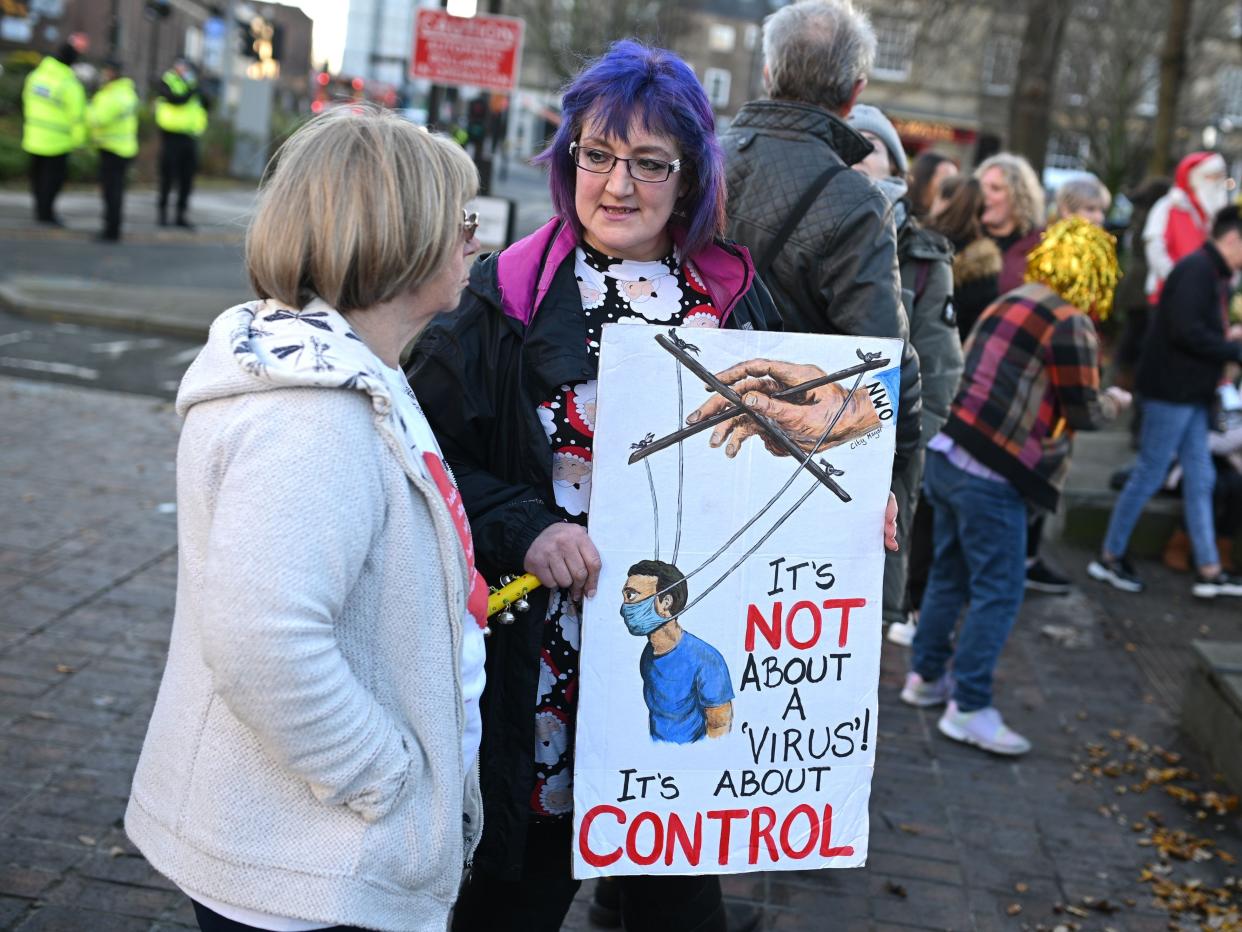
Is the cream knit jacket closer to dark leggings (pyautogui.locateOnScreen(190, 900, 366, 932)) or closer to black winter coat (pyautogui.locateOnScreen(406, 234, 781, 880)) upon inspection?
dark leggings (pyautogui.locateOnScreen(190, 900, 366, 932))

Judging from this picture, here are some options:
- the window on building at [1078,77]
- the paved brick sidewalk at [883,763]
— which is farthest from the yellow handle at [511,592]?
the window on building at [1078,77]

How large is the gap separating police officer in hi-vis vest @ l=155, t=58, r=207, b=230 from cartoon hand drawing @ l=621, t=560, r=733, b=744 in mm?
16913

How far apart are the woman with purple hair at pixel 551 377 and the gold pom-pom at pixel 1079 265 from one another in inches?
102

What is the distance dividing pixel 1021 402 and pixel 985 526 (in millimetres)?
461

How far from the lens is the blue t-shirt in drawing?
2.47 metres

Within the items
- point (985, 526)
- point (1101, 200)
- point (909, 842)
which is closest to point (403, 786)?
point (909, 842)

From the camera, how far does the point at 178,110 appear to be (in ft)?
58.4

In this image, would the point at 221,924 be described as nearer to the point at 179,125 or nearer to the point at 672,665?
the point at 672,665

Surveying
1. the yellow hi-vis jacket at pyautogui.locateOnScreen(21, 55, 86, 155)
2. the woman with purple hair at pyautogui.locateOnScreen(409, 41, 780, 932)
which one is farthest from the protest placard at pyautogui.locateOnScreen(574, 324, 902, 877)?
the yellow hi-vis jacket at pyautogui.locateOnScreen(21, 55, 86, 155)

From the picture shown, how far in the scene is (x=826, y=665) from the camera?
2578 mm

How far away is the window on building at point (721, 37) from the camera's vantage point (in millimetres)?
77000

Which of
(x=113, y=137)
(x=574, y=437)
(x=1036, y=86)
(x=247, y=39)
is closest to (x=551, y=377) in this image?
(x=574, y=437)

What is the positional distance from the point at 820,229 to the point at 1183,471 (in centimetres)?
483

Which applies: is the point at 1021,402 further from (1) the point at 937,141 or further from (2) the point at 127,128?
(1) the point at 937,141
